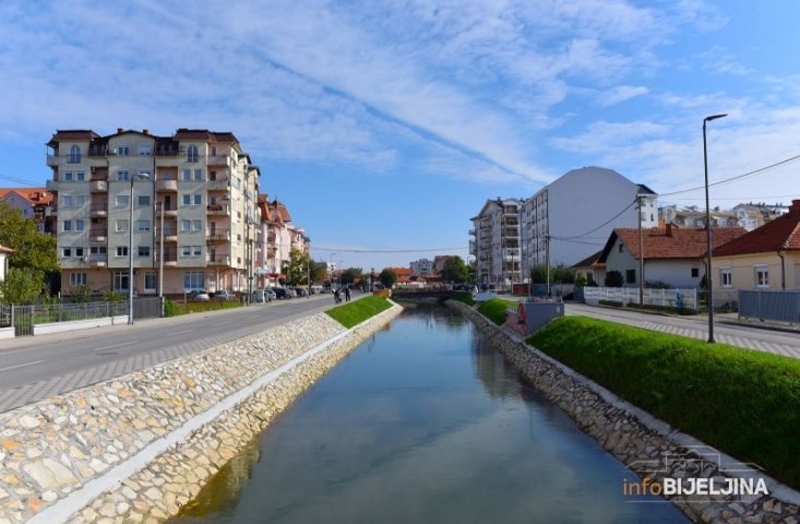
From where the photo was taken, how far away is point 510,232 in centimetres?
13150

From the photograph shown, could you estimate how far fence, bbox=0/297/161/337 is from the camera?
26000 mm

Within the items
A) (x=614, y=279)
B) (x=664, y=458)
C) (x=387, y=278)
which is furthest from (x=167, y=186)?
(x=387, y=278)

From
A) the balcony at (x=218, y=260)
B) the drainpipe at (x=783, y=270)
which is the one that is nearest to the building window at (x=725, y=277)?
the drainpipe at (x=783, y=270)

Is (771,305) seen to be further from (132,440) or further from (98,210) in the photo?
(98,210)

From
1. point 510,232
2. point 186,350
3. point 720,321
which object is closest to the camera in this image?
point 186,350

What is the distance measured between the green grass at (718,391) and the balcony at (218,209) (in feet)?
183

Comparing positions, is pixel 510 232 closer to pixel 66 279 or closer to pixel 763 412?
pixel 66 279

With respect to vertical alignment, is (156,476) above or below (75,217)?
below

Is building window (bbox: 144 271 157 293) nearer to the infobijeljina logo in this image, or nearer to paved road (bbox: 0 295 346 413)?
paved road (bbox: 0 295 346 413)

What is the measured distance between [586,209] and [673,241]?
4021 centimetres

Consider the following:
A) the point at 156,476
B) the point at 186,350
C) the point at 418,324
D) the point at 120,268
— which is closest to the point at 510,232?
the point at 418,324

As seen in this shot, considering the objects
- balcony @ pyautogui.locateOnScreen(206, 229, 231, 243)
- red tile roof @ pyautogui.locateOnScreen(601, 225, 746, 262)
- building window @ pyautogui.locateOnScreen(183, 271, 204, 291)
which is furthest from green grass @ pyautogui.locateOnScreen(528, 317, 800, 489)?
building window @ pyautogui.locateOnScreen(183, 271, 204, 291)

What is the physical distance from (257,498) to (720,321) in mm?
25903

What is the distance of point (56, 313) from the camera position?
2886 centimetres
